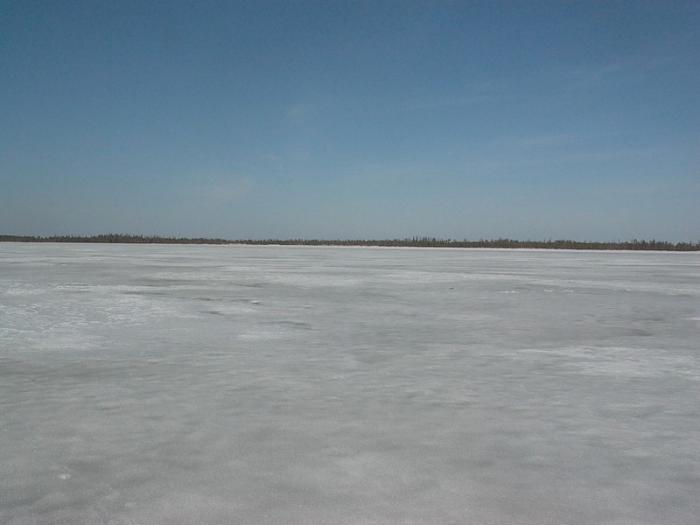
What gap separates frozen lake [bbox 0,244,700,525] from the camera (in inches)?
42.9

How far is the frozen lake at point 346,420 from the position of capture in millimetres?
1089

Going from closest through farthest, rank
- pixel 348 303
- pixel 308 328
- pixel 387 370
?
pixel 387 370
pixel 308 328
pixel 348 303

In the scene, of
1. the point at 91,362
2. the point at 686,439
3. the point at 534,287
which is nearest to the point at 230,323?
the point at 91,362

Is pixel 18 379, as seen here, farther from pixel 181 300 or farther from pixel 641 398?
pixel 181 300

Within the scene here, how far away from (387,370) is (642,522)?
3.99 ft

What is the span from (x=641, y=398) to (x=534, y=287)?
402 cm

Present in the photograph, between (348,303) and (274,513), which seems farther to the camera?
(348,303)

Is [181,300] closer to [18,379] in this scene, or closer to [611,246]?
[18,379]

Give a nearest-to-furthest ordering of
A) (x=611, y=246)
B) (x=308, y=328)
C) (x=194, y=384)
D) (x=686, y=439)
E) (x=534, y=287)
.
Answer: (x=686, y=439), (x=194, y=384), (x=308, y=328), (x=534, y=287), (x=611, y=246)

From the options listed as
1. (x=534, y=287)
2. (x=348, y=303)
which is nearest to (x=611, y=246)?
(x=534, y=287)

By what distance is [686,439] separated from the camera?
144 centimetres

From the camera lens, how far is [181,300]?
4359 millimetres

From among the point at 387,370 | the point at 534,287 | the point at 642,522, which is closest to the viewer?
the point at 642,522

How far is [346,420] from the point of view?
158 cm
